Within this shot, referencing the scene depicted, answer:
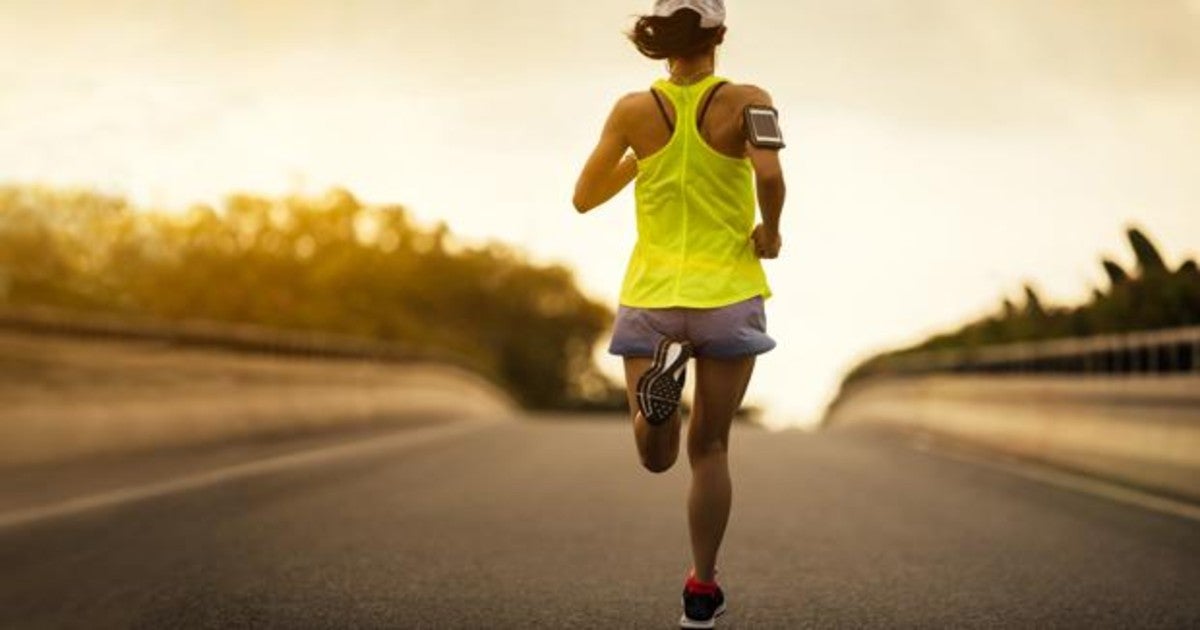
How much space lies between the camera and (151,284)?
70750 mm

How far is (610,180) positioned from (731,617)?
68.4 inches

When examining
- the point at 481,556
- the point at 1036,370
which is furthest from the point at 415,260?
the point at 481,556

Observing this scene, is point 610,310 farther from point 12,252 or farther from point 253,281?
point 12,252

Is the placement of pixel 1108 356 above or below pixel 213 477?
above

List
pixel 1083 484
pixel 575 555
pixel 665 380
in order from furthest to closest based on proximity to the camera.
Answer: pixel 1083 484, pixel 575 555, pixel 665 380

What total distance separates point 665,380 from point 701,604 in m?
0.89

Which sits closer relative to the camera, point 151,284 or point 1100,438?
point 1100,438

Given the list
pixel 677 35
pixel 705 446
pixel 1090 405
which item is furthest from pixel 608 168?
pixel 1090 405

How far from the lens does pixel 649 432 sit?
5.96 m

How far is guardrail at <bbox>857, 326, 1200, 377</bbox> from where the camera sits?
14.0m

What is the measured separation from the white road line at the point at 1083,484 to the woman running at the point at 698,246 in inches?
212

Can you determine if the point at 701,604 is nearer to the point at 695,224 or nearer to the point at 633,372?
the point at 633,372

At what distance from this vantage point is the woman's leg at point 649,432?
232 inches

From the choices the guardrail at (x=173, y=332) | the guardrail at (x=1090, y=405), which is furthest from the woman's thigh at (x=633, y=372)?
the guardrail at (x=173, y=332)
